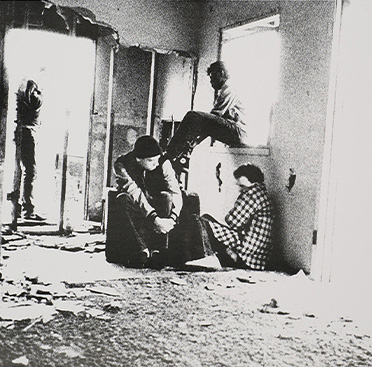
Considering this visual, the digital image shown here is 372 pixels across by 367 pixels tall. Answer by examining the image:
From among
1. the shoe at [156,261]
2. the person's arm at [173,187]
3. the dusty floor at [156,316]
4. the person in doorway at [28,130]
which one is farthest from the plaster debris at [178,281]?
the person in doorway at [28,130]

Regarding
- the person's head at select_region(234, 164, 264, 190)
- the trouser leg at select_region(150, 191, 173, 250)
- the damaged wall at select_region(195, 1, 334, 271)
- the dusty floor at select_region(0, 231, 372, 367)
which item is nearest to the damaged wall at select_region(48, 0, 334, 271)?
the damaged wall at select_region(195, 1, 334, 271)

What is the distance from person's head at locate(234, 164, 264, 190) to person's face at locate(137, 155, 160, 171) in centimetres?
65

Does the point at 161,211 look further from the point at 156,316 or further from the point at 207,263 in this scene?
the point at 156,316

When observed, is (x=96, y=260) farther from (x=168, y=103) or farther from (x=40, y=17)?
(x=40, y=17)

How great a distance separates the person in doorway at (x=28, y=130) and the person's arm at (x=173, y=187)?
965mm

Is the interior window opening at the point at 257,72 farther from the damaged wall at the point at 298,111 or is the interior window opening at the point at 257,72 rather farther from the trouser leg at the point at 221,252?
the trouser leg at the point at 221,252

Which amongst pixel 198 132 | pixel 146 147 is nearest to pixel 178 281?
pixel 146 147

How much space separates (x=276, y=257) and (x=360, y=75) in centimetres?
140

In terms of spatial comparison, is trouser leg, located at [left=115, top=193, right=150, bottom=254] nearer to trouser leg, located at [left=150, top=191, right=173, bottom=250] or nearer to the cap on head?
trouser leg, located at [left=150, top=191, right=173, bottom=250]

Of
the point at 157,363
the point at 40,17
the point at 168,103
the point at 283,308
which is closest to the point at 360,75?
the point at 168,103

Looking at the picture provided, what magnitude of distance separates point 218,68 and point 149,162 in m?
0.98

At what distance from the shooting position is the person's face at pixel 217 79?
3.96 metres

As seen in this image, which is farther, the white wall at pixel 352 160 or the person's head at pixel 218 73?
the person's head at pixel 218 73

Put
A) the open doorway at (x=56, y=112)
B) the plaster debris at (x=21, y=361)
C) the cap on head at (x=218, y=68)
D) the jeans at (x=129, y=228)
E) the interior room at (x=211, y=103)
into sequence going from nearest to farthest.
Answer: the plaster debris at (x=21, y=361)
the open doorway at (x=56, y=112)
the interior room at (x=211, y=103)
the jeans at (x=129, y=228)
the cap on head at (x=218, y=68)
